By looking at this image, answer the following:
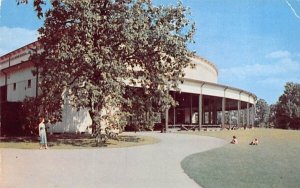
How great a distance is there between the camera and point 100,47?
66.9 ft

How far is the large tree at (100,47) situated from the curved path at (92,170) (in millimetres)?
4590

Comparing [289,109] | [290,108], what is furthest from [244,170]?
[289,109]

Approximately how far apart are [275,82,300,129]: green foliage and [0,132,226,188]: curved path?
4688 cm

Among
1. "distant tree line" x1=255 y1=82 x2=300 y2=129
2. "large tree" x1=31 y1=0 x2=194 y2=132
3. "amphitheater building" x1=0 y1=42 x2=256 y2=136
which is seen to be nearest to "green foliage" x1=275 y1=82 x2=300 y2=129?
"distant tree line" x1=255 y1=82 x2=300 y2=129

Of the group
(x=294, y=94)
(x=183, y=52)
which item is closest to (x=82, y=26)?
(x=183, y=52)

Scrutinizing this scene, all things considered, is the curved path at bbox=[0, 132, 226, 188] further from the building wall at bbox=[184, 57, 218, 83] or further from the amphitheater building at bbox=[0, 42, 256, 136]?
the building wall at bbox=[184, 57, 218, 83]

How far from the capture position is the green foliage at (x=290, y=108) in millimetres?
59156

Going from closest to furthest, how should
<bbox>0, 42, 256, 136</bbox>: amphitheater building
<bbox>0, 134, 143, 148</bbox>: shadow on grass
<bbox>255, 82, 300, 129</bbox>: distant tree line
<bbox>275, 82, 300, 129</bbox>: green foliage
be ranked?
<bbox>0, 134, 143, 148</bbox>: shadow on grass → <bbox>0, 42, 256, 136</bbox>: amphitheater building → <bbox>255, 82, 300, 129</bbox>: distant tree line → <bbox>275, 82, 300, 129</bbox>: green foliage

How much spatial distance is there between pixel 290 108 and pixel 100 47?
4595cm

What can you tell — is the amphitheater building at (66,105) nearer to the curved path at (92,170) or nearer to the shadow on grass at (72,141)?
the shadow on grass at (72,141)

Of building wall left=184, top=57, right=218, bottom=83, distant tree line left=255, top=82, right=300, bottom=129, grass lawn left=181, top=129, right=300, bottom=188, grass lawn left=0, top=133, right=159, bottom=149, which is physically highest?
building wall left=184, top=57, right=218, bottom=83

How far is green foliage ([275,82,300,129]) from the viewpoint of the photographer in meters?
59.2

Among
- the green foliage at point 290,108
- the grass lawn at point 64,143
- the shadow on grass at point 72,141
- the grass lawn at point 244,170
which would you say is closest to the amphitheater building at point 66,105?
the shadow on grass at point 72,141

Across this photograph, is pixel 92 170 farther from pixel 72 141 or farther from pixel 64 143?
pixel 72 141
